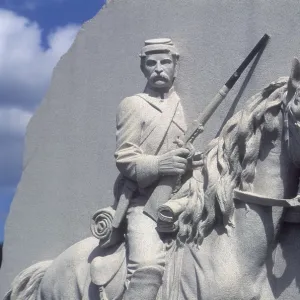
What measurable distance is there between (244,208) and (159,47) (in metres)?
1.25

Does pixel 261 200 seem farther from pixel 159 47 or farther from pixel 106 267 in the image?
pixel 159 47

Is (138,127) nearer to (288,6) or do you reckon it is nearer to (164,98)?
(164,98)

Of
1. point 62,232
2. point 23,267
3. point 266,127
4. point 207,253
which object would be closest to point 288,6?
point 266,127

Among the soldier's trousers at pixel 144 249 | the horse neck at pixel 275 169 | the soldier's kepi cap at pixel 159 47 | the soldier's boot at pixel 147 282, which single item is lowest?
the soldier's boot at pixel 147 282

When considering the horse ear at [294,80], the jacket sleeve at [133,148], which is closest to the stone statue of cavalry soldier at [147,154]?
the jacket sleeve at [133,148]

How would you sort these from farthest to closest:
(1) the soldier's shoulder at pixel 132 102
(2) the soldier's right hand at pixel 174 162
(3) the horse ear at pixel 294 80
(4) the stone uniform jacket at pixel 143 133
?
1. (1) the soldier's shoulder at pixel 132 102
2. (4) the stone uniform jacket at pixel 143 133
3. (2) the soldier's right hand at pixel 174 162
4. (3) the horse ear at pixel 294 80

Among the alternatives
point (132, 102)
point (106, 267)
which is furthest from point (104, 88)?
point (106, 267)

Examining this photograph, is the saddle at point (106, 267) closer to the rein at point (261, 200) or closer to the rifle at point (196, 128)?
the rifle at point (196, 128)

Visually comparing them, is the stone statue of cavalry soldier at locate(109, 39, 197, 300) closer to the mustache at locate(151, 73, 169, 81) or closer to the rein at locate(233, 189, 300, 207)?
the mustache at locate(151, 73, 169, 81)

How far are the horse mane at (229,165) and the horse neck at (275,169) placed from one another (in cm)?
4

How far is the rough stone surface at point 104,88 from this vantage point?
5.86 m

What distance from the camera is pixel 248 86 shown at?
580 centimetres

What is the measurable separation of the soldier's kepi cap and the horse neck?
102 centimetres

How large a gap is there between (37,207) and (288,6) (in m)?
2.42
